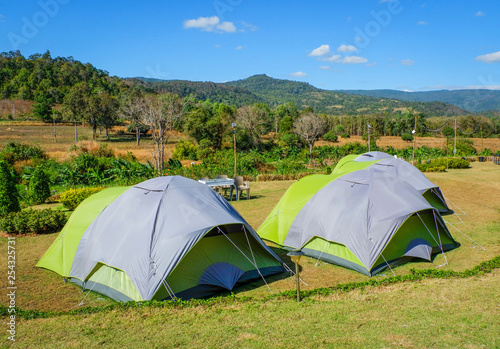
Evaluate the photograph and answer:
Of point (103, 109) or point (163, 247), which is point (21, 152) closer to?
point (103, 109)

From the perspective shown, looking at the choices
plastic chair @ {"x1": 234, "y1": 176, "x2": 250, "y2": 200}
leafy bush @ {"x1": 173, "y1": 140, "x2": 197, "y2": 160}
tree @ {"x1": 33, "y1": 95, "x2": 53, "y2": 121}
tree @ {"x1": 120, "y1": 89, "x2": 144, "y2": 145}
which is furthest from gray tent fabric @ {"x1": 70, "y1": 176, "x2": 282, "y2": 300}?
tree @ {"x1": 33, "y1": 95, "x2": 53, "y2": 121}

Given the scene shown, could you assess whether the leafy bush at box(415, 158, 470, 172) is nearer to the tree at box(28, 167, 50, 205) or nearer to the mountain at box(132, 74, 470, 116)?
the tree at box(28, 167, 50, 205)

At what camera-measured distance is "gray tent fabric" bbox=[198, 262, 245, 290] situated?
741 cm

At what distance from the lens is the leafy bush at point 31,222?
11953 mm

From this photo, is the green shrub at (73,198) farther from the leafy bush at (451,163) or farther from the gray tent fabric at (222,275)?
the leafy bush at (451,163)

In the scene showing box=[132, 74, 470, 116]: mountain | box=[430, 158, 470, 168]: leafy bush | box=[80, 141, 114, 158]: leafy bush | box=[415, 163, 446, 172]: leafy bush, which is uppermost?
box=[132, 74, 470, 116]: mountain

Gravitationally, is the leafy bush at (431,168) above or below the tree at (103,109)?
below

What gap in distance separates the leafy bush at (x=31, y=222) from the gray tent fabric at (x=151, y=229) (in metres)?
4.93

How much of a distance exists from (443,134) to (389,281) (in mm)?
67340

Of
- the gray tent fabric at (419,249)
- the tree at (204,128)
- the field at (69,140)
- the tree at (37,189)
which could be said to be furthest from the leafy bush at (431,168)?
the tree at (204,128)

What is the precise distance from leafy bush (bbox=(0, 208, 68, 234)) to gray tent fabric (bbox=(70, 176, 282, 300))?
16.2 ft

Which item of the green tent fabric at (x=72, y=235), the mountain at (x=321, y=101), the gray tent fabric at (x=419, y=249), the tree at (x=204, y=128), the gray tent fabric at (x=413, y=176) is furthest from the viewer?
the mountain at (x=321, y=101)

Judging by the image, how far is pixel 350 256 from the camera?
8695 millimetres

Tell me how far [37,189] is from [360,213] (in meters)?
14.4
